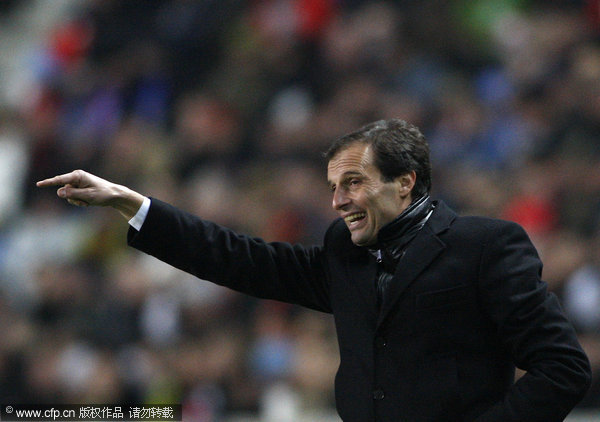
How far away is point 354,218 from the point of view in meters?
2.71

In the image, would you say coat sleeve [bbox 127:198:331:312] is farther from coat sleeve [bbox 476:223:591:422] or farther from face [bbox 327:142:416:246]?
coat sleeve [bbox 476:223:591:422]

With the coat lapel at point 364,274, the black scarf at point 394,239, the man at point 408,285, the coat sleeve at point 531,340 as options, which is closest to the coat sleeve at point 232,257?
the man at point 408,285

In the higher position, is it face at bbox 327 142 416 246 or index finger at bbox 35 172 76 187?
index finger at bbox 35 172 76 187

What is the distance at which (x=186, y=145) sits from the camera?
7922mm

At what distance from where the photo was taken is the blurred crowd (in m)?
6.21

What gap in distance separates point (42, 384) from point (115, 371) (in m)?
0.59

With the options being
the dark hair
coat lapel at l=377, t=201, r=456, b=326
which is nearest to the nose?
the dark hair

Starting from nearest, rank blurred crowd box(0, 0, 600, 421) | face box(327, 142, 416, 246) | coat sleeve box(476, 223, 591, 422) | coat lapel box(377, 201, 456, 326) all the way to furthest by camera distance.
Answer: coat sleeve box(476, 223, 591, 422) → coat lapel box(377, 201, 456, 326) → face box(327, 142, 416, 246) → blurred crowd box(0, 0, 600, 421)

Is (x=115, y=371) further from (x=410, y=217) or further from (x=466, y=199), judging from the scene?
(x=410, y=217)

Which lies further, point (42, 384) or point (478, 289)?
point (42, 384)

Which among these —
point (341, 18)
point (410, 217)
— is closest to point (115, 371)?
point (341, 18)

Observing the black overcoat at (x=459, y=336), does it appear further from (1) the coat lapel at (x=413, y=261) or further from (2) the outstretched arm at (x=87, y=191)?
(2) the outstretched arm at (x=87, y=191)

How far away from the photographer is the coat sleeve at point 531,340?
2.38 m

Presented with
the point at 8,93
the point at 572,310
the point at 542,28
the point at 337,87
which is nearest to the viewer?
the point at 572,310
